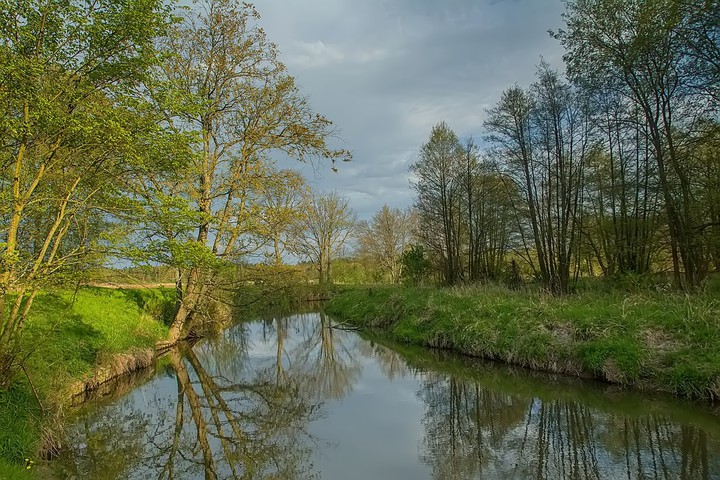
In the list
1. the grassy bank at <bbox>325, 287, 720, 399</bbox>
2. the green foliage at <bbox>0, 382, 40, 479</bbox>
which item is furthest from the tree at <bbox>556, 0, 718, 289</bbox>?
the green foliage at <bbox>0, 382, 40, 479</bbox>

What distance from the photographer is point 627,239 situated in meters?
15.1

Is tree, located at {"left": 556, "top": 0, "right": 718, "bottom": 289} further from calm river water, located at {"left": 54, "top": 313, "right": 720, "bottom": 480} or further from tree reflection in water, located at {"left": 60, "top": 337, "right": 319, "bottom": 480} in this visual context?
tree reflection in water, located at {"left": 60, "top": 337, "right": 319, "bottom": 480}

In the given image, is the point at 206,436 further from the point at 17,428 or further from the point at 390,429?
the point at 390,429

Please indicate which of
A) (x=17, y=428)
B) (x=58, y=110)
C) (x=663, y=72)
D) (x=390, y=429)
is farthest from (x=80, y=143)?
(x=663, y=72)

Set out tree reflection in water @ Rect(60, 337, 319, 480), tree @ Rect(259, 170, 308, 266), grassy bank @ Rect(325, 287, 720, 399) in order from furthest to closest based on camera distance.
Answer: tree @ Rect(259, 170, 308, 266) < grassy bank @ Rect(325, 287, 720, 399) < tree reflection in water @ Rect(60, 337, 319, 480)

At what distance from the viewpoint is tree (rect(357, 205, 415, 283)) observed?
42.0 meters

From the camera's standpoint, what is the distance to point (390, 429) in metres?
7.39

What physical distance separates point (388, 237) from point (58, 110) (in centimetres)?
3746

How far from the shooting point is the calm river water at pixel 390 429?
5625mm

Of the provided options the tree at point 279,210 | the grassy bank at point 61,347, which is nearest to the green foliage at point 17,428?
the grassy bank at point 61,347

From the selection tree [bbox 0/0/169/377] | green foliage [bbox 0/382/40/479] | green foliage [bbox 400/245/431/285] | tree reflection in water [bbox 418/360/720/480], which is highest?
tree [bbox 0/0/169/377]

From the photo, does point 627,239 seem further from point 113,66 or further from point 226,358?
point 113,66

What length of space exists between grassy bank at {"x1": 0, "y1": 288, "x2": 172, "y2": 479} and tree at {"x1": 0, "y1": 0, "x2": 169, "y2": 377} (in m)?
0.92

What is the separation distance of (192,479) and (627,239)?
15372 mm
